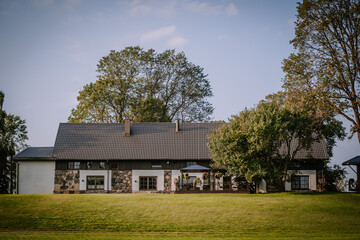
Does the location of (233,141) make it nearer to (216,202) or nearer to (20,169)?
(216,202)

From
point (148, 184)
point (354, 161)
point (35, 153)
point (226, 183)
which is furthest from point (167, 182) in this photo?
point (354, 161)

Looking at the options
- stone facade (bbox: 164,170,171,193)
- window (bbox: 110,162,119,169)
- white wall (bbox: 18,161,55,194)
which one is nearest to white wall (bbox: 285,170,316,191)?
stone facade (bbox: 164,170,171,193)

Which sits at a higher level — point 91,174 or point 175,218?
point 91,174

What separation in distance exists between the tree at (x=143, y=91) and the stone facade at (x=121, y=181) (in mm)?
9496

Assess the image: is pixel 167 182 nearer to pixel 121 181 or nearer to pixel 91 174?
pixel 121 181

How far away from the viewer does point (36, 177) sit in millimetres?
31469

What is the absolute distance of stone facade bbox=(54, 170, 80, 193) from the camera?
1217 inches

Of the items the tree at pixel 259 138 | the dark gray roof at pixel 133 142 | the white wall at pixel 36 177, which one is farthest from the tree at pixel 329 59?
the white wall at pixel 36 177

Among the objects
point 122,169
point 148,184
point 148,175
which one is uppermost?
point 122,169

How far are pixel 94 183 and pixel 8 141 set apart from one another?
1153 cm

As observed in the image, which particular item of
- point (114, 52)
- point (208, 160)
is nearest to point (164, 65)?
point (114, 52)

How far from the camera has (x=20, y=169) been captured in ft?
104

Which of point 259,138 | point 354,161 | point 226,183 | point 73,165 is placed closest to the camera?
point 259,138

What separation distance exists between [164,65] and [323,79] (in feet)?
71.6
